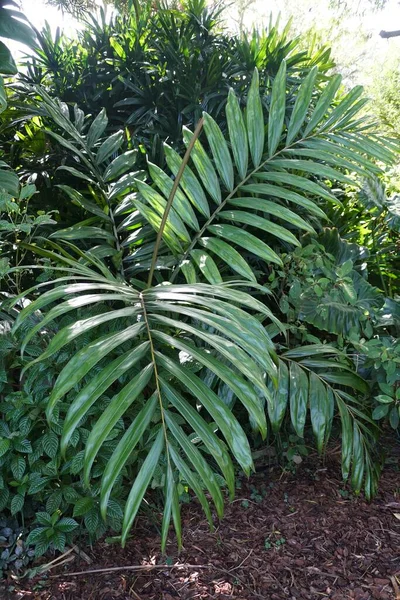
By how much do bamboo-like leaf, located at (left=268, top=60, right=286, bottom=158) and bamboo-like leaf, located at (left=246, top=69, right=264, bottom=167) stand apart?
3cm

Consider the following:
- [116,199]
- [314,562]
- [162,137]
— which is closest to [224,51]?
[162,137]

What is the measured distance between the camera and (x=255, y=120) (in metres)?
Answer: 1.70

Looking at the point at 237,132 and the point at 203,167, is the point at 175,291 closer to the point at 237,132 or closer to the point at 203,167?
the point at 203,167

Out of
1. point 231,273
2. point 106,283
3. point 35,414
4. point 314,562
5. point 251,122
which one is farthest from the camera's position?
point 231,273

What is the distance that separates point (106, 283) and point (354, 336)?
2.80ft

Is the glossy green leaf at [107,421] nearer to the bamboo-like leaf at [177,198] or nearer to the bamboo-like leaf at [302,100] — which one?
the bamboo-like leaf at [177,198]

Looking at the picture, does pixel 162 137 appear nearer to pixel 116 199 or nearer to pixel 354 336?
pixel 116 199

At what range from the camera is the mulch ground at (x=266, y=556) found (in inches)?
52.7

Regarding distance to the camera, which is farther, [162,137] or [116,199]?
[162,137]

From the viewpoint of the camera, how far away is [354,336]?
166 cm

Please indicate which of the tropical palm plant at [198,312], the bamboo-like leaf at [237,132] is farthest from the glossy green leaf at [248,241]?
the bamboo-like leaf at [237,132]

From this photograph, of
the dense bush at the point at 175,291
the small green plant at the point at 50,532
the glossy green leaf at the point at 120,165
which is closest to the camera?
the dense bush at the point at 175,291

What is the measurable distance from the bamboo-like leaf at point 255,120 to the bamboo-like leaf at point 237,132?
26 mm

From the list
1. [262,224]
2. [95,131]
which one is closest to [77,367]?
[262,224]
